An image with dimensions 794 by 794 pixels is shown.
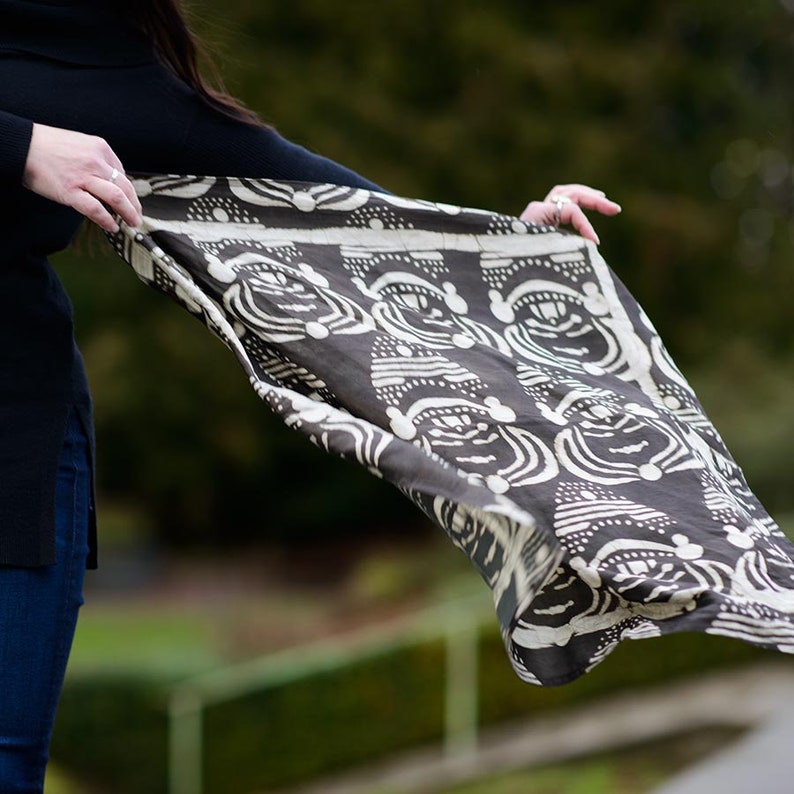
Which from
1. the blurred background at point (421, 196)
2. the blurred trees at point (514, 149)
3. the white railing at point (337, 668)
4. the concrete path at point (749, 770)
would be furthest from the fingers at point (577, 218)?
the blurred trees at point (514, 149)

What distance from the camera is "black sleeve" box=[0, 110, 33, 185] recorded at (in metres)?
1.63

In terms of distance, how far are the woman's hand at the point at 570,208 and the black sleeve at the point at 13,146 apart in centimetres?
100

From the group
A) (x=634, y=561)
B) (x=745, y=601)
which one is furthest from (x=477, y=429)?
(x=745, y=601)

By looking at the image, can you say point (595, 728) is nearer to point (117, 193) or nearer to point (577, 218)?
point (577, 218)

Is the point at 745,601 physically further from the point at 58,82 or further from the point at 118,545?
the point at 118,545

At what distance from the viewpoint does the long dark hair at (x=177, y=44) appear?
1973 millimetres

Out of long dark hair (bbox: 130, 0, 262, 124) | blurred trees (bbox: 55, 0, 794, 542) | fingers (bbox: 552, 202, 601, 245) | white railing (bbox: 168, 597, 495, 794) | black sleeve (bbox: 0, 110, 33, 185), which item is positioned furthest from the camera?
blurred trees (bbox: 55, 0, 794, 542)

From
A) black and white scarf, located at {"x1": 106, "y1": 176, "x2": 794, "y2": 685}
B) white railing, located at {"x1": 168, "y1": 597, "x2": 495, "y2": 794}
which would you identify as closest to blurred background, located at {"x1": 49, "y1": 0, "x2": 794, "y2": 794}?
white railing, located at {"x1": 168, "y1": 597, "x2": 495, "y2": 794}

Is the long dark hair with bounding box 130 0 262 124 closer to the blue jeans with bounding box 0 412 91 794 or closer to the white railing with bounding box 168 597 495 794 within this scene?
the blue jeans with bounding box 0 412 91 794

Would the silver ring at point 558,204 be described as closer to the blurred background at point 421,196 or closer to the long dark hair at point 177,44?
the long dark hair at point 177,44

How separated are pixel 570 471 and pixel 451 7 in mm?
10708

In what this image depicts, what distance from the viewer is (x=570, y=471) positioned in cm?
184

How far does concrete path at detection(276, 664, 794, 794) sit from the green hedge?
10cm

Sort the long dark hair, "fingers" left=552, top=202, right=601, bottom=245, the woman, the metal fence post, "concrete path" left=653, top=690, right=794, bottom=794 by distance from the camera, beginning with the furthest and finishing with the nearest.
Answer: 1. the metal fence post
2. "concrete path" left=653, top=690, right=794, bottom=794
3. "fingers" left=552, top=202, right=601, bottom=245
4. the long dark hair
5. the woman
